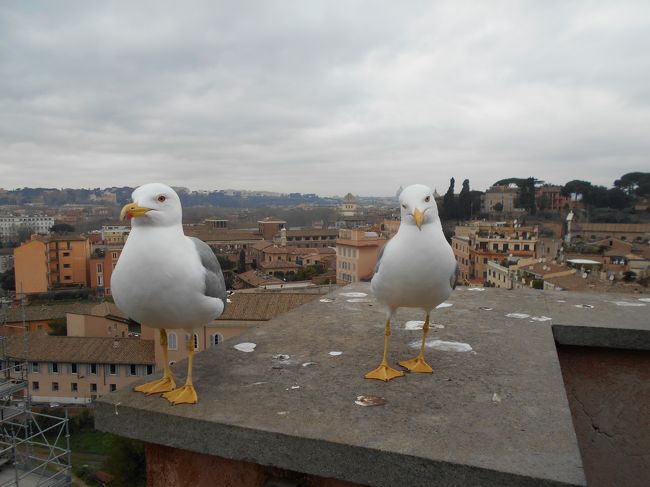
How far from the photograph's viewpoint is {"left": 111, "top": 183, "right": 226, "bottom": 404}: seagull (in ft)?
5.71

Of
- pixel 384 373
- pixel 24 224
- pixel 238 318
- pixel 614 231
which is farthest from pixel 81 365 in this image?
pixel 24 224

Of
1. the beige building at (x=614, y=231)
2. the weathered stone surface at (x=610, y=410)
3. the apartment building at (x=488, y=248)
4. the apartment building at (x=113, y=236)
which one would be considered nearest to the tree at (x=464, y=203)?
the beige building at (x=614, y=231)

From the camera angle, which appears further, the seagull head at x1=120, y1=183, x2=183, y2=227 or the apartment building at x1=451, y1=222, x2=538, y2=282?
the apartment building at x1=451, y1=222, x2=538, y2=282

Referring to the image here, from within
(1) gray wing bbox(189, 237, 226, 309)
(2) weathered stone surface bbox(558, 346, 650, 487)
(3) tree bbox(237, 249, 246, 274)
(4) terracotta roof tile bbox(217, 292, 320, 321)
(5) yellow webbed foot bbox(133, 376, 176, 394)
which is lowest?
(3) tree bbox(237, 249, 246, 274)

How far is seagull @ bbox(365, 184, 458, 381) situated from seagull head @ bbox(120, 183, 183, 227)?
849mm

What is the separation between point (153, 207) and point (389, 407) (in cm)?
106

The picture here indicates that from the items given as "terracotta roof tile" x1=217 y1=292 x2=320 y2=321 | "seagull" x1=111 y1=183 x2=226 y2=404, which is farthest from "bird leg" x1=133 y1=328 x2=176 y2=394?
"terracotta roof tile" x1=217 y1=292 x2=320 y2=321

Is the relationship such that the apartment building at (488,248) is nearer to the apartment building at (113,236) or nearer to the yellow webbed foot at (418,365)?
the yellow webbed foot at (418,365)

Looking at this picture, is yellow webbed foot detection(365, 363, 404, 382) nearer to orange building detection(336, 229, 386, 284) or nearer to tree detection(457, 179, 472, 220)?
orange building detection(336, 229, 386, 284)

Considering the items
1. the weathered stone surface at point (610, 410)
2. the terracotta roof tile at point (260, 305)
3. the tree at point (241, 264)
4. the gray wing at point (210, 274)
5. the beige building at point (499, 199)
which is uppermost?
the beige building at point (499, 199)

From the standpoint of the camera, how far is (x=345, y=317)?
2.93 meters

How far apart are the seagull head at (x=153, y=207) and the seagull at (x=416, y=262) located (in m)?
0.85

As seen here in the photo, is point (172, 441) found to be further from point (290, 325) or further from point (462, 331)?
point (462, 331)

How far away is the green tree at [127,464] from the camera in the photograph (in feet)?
40.3
